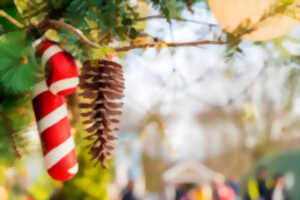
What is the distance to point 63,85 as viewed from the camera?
0.48 metres

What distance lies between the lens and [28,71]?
0.44m

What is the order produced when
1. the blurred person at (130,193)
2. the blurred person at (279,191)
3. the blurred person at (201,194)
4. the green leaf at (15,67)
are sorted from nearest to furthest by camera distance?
1. the green leaf at (15,67)
2. the blurred person at (130,193)
3. the blurred person at (279,191)
4. the blurred person at (201,194)

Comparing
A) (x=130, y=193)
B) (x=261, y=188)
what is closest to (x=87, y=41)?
(x=130, y=193)

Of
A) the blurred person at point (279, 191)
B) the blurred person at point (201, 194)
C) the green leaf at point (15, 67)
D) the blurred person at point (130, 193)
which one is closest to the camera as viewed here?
the green leaf at point (15, 67)

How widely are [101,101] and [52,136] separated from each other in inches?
4.2

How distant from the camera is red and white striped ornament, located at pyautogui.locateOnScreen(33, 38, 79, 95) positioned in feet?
1.56

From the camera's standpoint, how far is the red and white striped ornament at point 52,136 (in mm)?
511

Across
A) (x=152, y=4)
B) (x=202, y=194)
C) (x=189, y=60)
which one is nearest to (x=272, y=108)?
(x=202, y=194)

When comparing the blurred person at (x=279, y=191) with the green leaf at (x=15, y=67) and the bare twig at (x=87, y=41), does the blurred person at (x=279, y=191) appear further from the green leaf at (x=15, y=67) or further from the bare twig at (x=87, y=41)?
the green leaf at (x=15, y=67)

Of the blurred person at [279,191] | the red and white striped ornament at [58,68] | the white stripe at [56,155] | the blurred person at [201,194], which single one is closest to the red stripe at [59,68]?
the red and white striped ornament at [58,68]

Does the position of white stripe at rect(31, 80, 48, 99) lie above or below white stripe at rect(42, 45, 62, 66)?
below

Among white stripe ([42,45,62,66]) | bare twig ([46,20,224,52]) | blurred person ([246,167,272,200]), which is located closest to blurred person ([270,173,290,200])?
blurred person ([246,167,272,200])

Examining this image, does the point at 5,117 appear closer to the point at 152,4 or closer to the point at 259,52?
the point at 152,4

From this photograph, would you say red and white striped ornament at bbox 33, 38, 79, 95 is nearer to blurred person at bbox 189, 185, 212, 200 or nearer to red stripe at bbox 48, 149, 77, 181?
red stripe at bbox 48, 149, 77, 181
